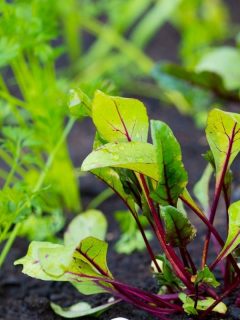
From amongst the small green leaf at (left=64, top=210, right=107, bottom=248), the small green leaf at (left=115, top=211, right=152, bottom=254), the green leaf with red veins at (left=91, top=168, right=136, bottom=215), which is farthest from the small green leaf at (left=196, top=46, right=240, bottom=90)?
the green leaf with red veins at (left=91, top=168, right=136, bottom=215)

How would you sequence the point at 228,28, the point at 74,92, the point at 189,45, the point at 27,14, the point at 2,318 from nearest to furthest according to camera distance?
the point at 74,92 < the point at 2,318 < the point at 27,14 < the point at 189,45 < the point at 228,28

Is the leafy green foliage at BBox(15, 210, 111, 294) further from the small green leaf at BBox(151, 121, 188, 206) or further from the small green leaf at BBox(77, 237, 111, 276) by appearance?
the small green leaf at BBox(151, 121, 188, 206)

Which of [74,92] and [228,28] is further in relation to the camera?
[228,28]

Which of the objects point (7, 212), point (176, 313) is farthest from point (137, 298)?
point (7, 212)

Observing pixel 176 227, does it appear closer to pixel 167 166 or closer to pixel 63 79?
pixel 167 166

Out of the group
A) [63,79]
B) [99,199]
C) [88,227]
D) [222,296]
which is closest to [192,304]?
[222,296]

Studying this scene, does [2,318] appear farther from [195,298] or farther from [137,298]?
[195,298]
